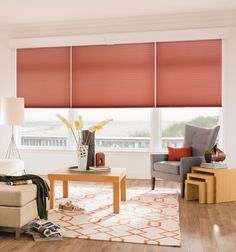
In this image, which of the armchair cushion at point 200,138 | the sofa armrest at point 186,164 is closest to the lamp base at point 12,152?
the armchair cushion at point 200,138

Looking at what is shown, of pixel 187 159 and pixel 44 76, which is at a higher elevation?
pixel 44 76

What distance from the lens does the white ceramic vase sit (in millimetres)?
4961

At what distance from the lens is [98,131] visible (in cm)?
726

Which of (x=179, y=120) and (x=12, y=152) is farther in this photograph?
(x=12, y=152)

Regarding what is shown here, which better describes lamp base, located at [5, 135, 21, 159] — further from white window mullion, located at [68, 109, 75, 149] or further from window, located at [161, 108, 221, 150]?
window, located at [161, 108, 221, 150]

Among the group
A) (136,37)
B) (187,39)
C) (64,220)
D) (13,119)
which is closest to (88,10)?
(136,37)

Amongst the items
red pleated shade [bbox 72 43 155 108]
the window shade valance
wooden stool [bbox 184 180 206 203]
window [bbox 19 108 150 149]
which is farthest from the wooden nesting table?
red pleated shade [bbox 72 43 155 108]

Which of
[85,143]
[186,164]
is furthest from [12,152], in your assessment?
[186,164]

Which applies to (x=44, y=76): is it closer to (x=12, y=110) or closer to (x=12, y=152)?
(x=12, y=110)

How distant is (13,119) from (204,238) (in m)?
4.11

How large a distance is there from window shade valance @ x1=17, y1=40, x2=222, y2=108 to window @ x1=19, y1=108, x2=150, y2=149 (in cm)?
21

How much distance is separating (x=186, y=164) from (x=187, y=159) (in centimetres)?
8

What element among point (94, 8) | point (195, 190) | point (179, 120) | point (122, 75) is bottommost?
point (195, 190)

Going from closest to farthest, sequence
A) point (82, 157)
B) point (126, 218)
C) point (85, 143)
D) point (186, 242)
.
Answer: point (186, 242) < point (126, 218) < point (82, 157) < point (85, 143)
